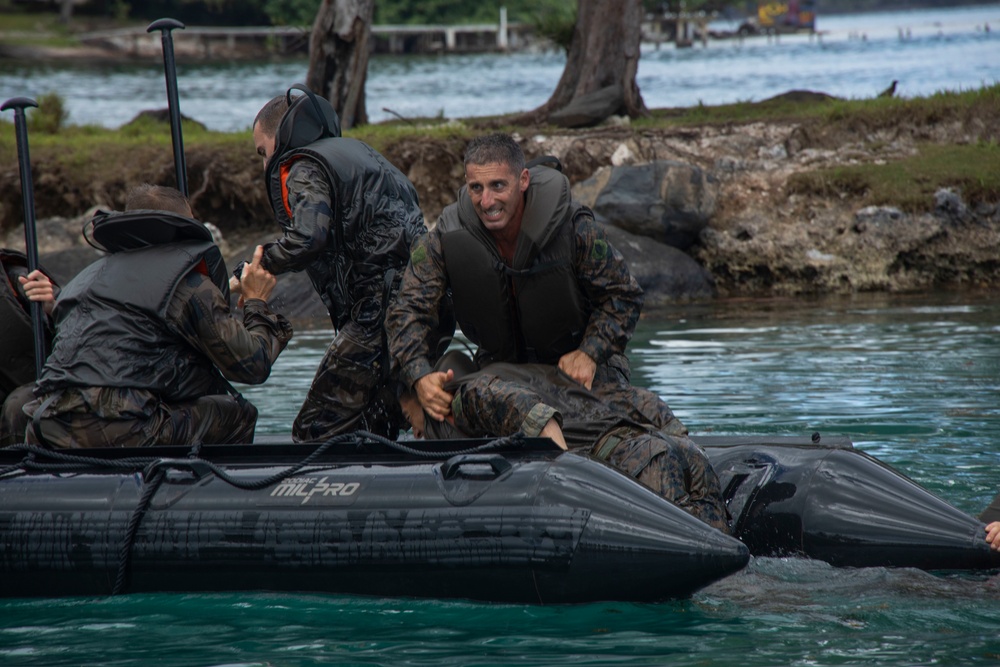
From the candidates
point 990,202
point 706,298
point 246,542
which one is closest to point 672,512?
point 246,542

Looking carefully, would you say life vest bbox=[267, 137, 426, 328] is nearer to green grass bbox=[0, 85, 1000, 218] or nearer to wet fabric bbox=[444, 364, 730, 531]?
wet fabric bbox=[444, 364, 730, 531]

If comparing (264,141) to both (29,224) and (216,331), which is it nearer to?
(29,224)

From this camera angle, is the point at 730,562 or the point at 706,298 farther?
the point at 706,298

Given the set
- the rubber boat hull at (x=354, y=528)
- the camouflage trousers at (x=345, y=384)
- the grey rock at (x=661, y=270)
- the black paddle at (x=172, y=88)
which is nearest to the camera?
the rubber boat hull at (x=354, y=528)

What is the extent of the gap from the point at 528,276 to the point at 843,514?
5.02 feet

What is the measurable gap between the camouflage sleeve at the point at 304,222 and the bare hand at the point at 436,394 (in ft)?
3.02

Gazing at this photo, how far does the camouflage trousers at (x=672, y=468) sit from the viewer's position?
460cm

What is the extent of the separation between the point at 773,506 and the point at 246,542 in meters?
2.02

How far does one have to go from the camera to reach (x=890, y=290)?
493 inches

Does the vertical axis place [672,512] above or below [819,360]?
above

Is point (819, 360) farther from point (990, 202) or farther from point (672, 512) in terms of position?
point (672, 512)

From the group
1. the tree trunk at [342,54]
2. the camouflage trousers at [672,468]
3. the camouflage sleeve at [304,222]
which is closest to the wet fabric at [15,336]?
the camouflage sleeve at [304,222]

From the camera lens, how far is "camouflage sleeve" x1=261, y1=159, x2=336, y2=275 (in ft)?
18.0

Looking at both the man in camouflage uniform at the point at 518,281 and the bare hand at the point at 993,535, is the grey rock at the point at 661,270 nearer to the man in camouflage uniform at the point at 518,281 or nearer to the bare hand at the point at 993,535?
the man in camouflage uniform at the point at 518,281
